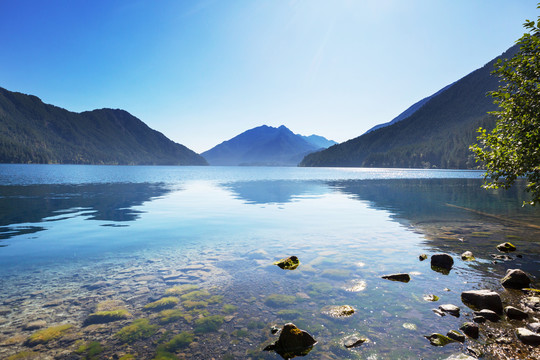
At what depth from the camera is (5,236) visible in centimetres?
2277

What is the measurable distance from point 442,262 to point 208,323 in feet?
41.7

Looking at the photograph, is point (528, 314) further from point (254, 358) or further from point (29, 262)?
point (29, 262)

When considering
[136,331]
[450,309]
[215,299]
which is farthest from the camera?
[215,299]

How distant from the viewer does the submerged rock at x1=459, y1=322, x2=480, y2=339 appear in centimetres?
833

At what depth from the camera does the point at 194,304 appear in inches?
437

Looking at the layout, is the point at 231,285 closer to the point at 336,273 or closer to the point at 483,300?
the point at 336,273

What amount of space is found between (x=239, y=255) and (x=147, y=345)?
10114 mm

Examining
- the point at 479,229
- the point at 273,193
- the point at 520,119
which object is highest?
the point at 520,119

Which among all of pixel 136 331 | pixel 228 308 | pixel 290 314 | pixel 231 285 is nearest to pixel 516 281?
pixel 290 314

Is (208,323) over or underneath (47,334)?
underneath

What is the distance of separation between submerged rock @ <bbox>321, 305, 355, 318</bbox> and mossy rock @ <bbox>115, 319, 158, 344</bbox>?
612 cm

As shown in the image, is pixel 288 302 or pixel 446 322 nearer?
pixel 446 322

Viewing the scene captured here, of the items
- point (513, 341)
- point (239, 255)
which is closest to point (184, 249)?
point (239, 255)

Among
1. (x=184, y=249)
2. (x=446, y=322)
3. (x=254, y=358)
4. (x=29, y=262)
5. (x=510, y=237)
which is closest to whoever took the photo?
(x=254, y=358)
